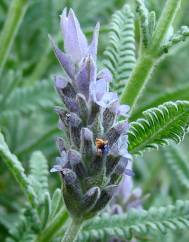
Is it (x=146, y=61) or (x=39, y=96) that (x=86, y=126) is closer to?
(x=146, y=61)

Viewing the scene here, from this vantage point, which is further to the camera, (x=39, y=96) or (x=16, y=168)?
(x=39, y=96)

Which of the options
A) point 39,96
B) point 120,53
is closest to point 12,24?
point 39,96

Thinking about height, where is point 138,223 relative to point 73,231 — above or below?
below

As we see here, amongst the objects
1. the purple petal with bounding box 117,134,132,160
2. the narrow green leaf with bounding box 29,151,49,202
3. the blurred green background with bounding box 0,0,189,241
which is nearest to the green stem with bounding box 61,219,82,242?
the purple petal with bounding box 117,134,132,160

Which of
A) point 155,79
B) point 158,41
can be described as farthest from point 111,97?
point 155,79

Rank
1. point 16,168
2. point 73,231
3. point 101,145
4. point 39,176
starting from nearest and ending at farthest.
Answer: point 101,145 → point 73,231 → point 16,168 → point 39,176

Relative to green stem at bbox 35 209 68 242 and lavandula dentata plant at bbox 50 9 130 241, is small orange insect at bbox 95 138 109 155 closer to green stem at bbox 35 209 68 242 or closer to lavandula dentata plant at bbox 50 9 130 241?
lavandula dentata plant at bbox 50 9 130 241
